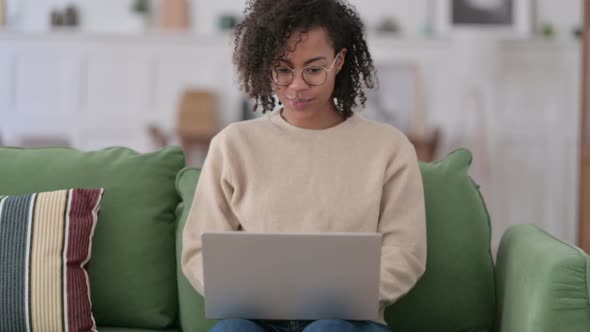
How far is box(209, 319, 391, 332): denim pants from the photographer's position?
148 centimetres

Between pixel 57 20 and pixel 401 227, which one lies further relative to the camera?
pixel 57 20

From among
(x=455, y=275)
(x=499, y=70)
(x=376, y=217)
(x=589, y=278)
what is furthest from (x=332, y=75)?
(x=499, y=70)

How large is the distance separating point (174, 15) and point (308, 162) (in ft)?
11.3

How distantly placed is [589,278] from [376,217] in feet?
1.52

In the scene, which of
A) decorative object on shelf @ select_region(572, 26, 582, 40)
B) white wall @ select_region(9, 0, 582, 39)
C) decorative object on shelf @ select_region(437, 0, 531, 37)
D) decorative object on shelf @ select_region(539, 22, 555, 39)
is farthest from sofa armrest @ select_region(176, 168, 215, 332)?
decorative object on shelf @ select_region(572, 26, 582, 40)

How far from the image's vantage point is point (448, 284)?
5.94 ft

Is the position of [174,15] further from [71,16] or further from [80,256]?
[80,256]

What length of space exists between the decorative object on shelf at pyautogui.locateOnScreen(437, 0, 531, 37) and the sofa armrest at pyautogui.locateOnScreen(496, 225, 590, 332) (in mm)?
3440

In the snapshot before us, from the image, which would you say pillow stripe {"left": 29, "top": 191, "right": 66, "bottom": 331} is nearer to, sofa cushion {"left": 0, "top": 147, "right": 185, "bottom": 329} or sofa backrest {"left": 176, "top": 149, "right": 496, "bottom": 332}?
sofa cushion {"left": 0, "top": 147, "right": 185, "bottom": 329}

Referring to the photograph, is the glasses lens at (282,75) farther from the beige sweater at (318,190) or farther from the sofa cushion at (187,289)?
the sofa cushion at (187,289)

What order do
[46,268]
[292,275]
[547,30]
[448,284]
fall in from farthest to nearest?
[547,30] → [448,284] → [46,268] → [292,275]

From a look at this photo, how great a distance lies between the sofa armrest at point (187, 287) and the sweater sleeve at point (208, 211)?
0.38ft

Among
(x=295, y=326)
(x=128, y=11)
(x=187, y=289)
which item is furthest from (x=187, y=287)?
(x=128, y=11)

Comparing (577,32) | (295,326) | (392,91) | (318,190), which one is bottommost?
(295,326)
